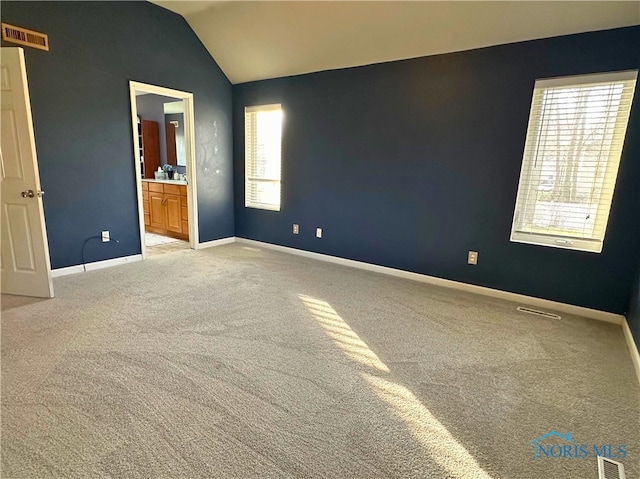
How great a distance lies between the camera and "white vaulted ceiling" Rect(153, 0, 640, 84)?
269 cm

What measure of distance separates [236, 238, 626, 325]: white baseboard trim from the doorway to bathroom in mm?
1548

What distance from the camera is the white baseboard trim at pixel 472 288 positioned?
2992 mm

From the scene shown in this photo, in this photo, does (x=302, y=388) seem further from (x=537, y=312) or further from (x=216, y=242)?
(x=216, y=242)

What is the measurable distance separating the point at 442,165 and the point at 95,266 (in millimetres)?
4079

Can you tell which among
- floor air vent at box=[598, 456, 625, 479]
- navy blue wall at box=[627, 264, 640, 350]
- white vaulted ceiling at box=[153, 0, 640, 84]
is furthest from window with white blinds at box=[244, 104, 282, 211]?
floor air vent at box=[598, 456, 625, 479]

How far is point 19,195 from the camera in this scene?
287 cm

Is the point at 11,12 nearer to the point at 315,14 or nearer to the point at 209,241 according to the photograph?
the point at 315,14

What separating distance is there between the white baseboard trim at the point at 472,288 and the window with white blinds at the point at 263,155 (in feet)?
2.66

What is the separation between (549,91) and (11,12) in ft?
15.9

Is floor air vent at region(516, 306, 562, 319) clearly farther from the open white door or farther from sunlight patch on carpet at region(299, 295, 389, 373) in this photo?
the open white door

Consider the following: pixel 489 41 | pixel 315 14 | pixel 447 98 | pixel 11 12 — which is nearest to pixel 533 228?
pixel 447 98

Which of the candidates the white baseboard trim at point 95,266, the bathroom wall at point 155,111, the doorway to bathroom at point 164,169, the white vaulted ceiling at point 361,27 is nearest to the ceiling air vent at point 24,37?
the doorway to bathroom at point 164,169

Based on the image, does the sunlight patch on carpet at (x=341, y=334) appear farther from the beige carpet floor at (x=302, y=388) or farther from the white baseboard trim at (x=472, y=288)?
the white baseboard trim at (x=472, y=288)

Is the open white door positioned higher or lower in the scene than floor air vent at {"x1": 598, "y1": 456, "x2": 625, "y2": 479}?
higher
